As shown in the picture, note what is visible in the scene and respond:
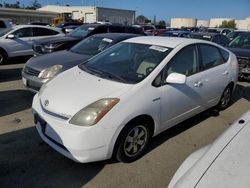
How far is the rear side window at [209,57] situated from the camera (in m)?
4.76

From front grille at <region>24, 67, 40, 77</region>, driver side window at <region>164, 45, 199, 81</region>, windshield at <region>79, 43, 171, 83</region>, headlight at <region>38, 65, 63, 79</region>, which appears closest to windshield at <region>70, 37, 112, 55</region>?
headlight at <region>38, 65, 63, 79</region>

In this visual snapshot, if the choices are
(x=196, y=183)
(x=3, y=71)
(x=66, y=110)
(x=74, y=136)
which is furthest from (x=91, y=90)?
(x=3, y=71)

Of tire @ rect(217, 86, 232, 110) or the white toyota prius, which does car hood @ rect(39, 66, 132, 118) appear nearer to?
the white toyota prius

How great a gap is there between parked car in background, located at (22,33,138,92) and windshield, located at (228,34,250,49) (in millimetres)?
4934

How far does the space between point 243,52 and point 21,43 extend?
334 inches

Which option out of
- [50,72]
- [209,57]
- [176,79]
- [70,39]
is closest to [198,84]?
[209,57]

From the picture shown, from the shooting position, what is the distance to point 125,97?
3354mm

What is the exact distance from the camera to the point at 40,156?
12.4 feet

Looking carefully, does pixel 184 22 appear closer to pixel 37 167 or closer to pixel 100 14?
pixel 100 14

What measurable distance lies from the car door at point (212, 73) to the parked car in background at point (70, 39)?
18.2ft

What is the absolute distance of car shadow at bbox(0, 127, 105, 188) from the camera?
325cm

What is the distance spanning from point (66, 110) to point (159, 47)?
180 centimetres

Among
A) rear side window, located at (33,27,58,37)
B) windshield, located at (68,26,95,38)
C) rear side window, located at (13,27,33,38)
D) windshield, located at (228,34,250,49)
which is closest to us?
windshield, located at (228,34,250,49)

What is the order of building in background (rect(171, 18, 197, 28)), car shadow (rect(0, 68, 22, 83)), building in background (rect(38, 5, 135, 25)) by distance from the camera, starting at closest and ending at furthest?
car shadow (rect(0, 68, 22, 83)) < building in background (rect(38, 5, 135, 25)) < building in background (rect(171, 18, 197, 28))
